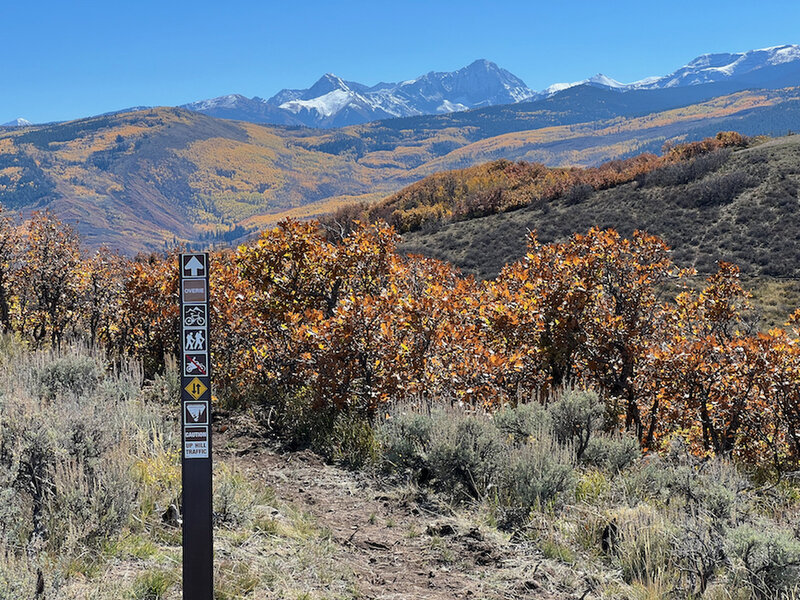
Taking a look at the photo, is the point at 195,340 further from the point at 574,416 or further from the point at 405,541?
the point at 574,416

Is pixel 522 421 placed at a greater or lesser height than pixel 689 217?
lesser

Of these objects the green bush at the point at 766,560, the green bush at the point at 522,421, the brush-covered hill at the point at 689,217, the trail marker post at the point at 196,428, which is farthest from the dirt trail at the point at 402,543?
the brush-covered hill at the point at 689,217

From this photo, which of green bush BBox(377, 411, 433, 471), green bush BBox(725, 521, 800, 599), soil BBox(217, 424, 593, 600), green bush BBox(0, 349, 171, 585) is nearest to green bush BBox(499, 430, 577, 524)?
soil BBox(217, 424, 593, 600)

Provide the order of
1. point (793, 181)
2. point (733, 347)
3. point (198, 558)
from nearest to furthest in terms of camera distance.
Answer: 1. point (198, 558)
2. point (733, 347)
3. point (793, 181)

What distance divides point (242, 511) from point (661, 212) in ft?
128

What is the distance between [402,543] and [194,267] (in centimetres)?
237

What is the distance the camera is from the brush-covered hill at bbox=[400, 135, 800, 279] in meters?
31.5

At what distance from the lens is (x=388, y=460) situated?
5035mm

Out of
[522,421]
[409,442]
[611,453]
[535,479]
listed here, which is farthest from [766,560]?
[409,442]

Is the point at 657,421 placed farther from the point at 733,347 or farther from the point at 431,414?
the point at 431,414

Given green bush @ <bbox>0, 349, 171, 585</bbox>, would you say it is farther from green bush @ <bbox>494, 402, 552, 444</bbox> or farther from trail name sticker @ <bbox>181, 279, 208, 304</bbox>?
green bush @ <bbox>494, 402, 552, 444</bbox>

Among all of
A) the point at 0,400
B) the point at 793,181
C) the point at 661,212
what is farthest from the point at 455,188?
the point at 0,400

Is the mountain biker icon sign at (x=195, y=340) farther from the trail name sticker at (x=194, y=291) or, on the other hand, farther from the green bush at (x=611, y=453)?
the green bush at (x=611, y=453)

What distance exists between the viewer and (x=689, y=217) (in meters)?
36.2
